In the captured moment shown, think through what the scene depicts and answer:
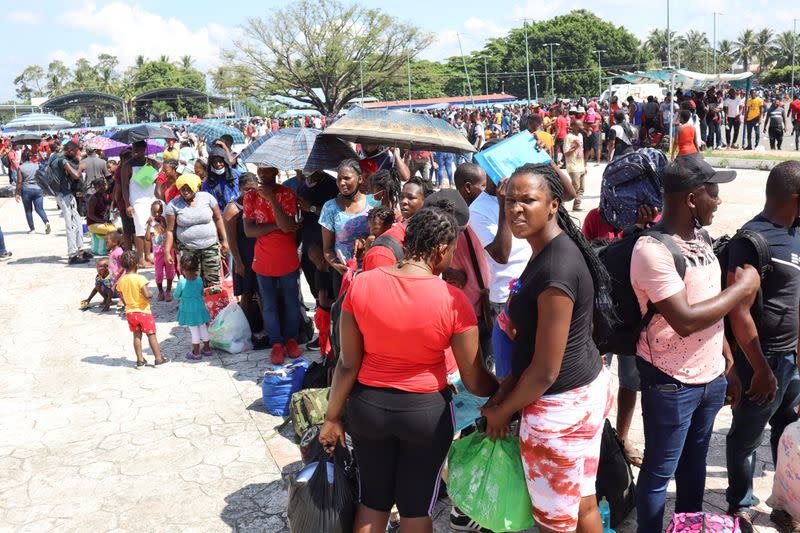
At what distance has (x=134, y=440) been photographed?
15.9ft

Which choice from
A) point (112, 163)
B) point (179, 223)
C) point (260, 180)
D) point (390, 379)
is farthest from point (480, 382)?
point (112, 163)

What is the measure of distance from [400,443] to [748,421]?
5.79 ft

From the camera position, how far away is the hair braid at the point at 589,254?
8.27 feet

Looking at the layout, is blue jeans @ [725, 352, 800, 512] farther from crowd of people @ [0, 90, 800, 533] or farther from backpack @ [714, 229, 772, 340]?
backpack @ [714, 229, 772, 340]

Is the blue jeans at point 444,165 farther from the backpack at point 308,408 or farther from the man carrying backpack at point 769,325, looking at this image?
the man carrying backpack at point 769,325

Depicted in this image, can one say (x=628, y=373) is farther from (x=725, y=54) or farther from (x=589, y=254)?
(x=725, y=54)

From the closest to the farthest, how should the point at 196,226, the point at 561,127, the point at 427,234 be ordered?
the point at 427,234
the point at 196,226
the point at 561,127

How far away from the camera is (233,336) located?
21.3ft

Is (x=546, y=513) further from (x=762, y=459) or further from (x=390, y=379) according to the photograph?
(x=762, y=459)

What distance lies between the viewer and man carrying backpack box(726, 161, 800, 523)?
292 centimetres

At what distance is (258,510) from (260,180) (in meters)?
2.93

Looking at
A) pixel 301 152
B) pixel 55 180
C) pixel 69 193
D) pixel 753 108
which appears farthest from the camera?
pixel 753 108

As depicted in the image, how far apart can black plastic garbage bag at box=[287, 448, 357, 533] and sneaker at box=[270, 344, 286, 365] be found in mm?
3047

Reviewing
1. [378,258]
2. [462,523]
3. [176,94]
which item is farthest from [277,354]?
[176,94]
